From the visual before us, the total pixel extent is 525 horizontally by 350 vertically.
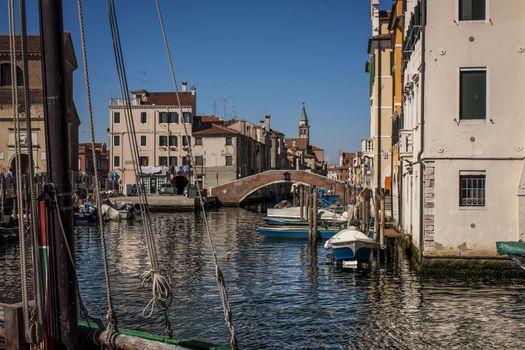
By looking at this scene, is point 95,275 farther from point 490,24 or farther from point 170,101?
point 170,101

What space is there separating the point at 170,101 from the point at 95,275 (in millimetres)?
45218

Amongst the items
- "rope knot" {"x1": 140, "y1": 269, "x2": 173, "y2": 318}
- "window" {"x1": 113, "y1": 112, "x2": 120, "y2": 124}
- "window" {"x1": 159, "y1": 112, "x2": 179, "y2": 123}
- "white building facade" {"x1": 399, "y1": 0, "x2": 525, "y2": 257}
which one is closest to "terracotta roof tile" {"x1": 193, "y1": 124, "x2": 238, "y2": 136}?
"window" {"x1": 159, "y1": 112, "x2": 179, "y2": 123}

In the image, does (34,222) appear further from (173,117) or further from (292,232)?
(173,117)

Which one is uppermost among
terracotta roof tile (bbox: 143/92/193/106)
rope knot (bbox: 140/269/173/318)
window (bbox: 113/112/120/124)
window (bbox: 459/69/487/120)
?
terracotta roof tile (bbox: 143/92/193/106)

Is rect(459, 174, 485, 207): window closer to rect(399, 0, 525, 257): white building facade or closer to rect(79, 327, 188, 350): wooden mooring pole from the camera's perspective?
rect(399, 0, 525, 257): white building facade

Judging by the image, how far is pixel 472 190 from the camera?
15641 mm

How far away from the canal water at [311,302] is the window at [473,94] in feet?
13.2

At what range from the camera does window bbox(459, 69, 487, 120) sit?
15430 millimetres

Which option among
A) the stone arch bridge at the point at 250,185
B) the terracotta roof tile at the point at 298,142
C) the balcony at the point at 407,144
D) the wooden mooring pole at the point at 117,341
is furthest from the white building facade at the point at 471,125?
the terracotta roof tile at the point at 298,142

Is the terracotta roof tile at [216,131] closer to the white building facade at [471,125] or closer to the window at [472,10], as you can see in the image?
the white building facade at [471,125]

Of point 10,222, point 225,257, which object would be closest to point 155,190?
point 10,222

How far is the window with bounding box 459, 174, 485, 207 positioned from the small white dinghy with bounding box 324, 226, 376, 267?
3.58 meters

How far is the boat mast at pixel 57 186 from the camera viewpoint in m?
5.04

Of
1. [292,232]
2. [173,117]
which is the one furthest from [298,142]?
[292,232]
